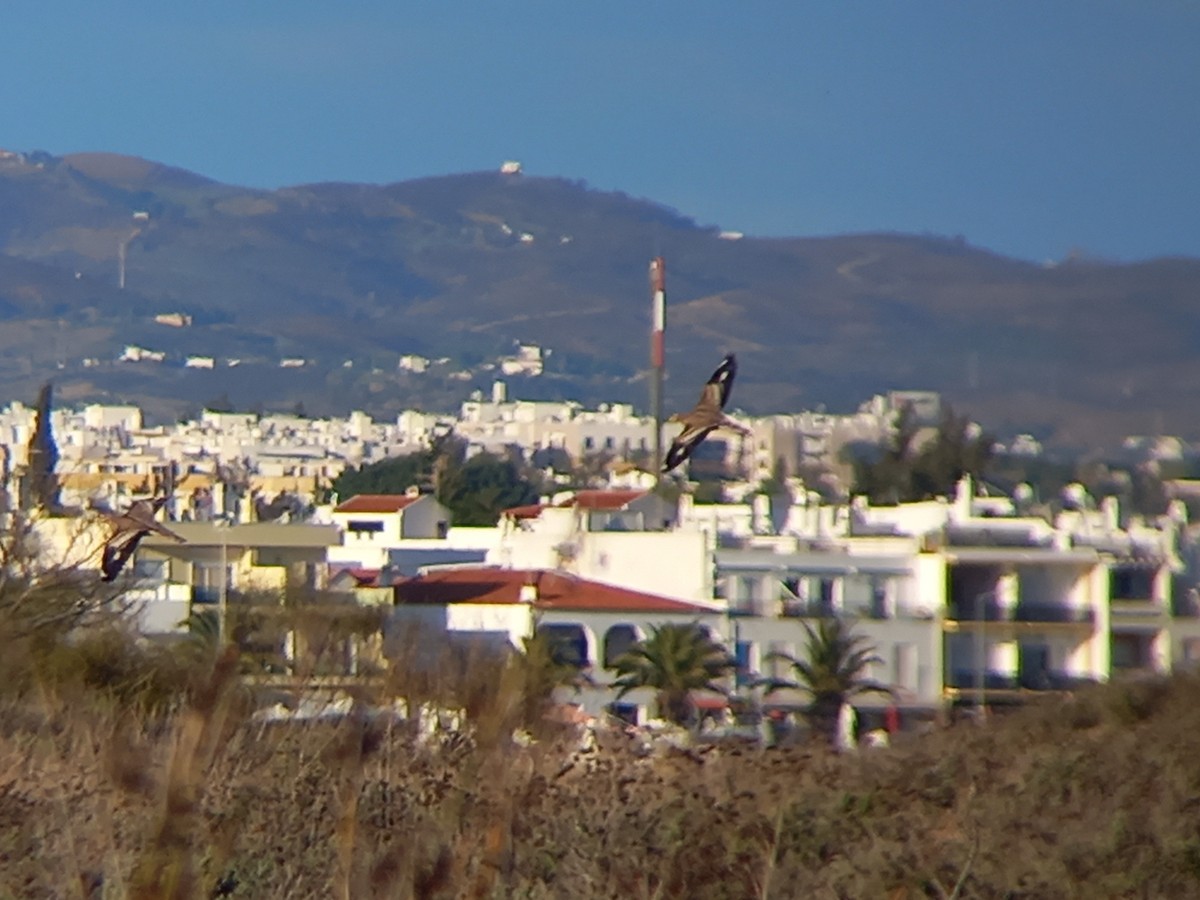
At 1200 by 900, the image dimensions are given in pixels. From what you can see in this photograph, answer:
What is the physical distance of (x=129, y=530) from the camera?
34.2ft

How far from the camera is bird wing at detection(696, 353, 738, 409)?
6.77m

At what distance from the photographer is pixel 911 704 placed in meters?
22.6

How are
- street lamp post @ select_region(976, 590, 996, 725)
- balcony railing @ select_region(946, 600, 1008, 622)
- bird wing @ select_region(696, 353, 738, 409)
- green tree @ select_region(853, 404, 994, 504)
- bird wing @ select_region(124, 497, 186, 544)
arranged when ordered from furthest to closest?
1. green tree @ select_region(853, 404, 994, 504)
2. balcony railing @ select_region(946, 600, 1008, 622)
3. street lamp post @ select_region(976, 590, 996, 725)
4. bird wing @ select_region(124, 497, 186, 544)
5. bird wing @ select_region(696, 353, 738, 409)

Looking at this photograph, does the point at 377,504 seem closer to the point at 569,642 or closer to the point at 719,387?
the point at 569,642

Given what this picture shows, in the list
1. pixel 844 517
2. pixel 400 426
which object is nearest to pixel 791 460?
pixel 844 517

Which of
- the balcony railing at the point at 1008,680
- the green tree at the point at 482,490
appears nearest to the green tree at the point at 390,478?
the green tree at the point at 482,490

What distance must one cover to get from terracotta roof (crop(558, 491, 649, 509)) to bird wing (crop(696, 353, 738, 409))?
25.3 m

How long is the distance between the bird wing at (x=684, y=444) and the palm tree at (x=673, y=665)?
15654mm

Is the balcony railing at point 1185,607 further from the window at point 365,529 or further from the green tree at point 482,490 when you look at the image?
the green tree at point 482,490

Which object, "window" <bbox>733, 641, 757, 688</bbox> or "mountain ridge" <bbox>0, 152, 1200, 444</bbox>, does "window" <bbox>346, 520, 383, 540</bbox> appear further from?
"window" <bbox>733, 641, 757, 688</bbox>

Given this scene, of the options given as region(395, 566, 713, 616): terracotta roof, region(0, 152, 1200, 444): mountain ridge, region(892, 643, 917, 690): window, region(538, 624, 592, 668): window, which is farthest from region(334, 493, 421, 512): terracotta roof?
region(892, 643, 917, 690): window

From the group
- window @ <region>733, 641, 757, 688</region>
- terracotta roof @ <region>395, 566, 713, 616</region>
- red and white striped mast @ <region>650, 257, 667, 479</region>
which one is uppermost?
red and white striped mast @ <region>650, 257, 667, 479</region>

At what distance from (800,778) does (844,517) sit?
2405 cm

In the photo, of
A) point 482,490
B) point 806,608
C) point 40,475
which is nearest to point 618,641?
point 806,608
